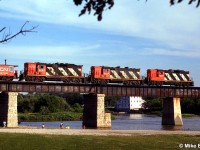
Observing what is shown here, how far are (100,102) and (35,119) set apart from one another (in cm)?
4123

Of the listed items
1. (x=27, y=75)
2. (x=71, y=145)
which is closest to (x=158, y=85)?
(x=27, y=75)

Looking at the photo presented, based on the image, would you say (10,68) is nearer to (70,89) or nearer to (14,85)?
(14,85)

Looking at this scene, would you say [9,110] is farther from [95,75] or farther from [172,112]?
[172,112]

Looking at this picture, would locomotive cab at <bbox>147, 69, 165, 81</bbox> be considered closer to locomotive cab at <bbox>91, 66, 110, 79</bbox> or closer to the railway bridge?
the railway bridge

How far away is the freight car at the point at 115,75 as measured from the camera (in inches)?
2793

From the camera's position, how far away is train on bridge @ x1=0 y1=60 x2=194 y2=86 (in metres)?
64.5

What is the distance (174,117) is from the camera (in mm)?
82125

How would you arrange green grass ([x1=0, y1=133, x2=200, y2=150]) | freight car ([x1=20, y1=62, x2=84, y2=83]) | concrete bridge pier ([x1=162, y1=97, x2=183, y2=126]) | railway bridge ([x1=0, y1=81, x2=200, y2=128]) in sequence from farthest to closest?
concrete bridge pier ([x1=162, y1=97, x2=183, y2=126])
freight car ([x1=20, y1=62, x2=84, y2=83])
railway bridge ([x1=0, y1=81, x2=200, y2=128])
green grass ([x1=0, y1=133, x2=200, y2=150])

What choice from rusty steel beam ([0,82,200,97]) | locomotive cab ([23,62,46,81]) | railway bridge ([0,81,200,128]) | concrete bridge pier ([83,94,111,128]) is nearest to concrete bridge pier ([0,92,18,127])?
railway bridge ([0,81,200,128])

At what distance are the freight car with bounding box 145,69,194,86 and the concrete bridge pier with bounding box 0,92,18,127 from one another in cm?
2690

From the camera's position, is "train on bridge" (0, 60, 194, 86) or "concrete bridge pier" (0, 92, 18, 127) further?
"train on bridge" (0, 60, 194, 86)

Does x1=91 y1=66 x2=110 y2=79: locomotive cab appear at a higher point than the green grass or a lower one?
higher

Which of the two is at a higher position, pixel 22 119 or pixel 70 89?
pixel 70 89

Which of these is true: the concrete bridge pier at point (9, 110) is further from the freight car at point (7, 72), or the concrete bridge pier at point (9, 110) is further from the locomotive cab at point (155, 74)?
the locomotive cab at point (155, 74)
